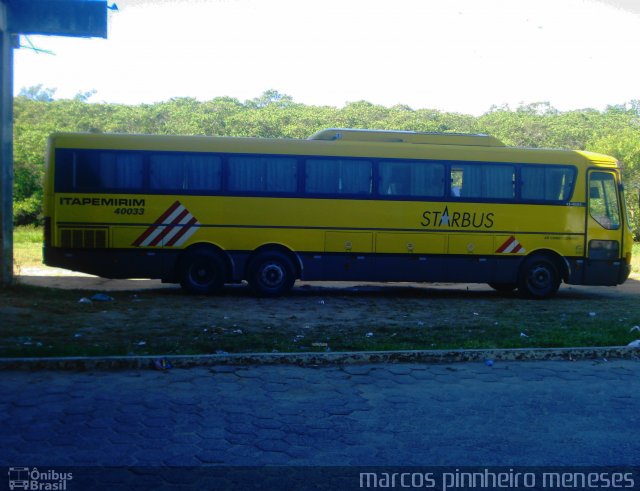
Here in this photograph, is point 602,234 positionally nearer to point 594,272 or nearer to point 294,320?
point 594,272

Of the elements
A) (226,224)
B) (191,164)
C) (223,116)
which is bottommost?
(226,224)

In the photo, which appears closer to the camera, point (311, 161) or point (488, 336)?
point (488, 336)

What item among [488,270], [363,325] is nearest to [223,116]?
[488,270]

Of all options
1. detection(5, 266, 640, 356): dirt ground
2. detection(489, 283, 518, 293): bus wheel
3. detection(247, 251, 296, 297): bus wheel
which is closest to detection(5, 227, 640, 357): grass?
detection(5, 266, 640, 356): dirt ground

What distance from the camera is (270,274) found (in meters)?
14.6

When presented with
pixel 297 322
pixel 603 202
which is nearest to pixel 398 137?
pixel 603 202

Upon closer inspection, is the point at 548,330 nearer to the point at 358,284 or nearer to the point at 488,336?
the point at 488,336

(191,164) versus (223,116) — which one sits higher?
(223,116)

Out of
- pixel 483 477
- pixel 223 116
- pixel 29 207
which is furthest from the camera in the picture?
pixel 223 116

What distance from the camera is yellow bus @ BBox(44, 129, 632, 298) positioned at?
14.3m

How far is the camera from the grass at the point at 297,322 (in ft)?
28.8

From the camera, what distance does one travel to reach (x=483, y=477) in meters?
4.70

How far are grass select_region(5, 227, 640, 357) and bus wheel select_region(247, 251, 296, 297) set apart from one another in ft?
0.93

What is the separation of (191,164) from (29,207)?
19512 mm
